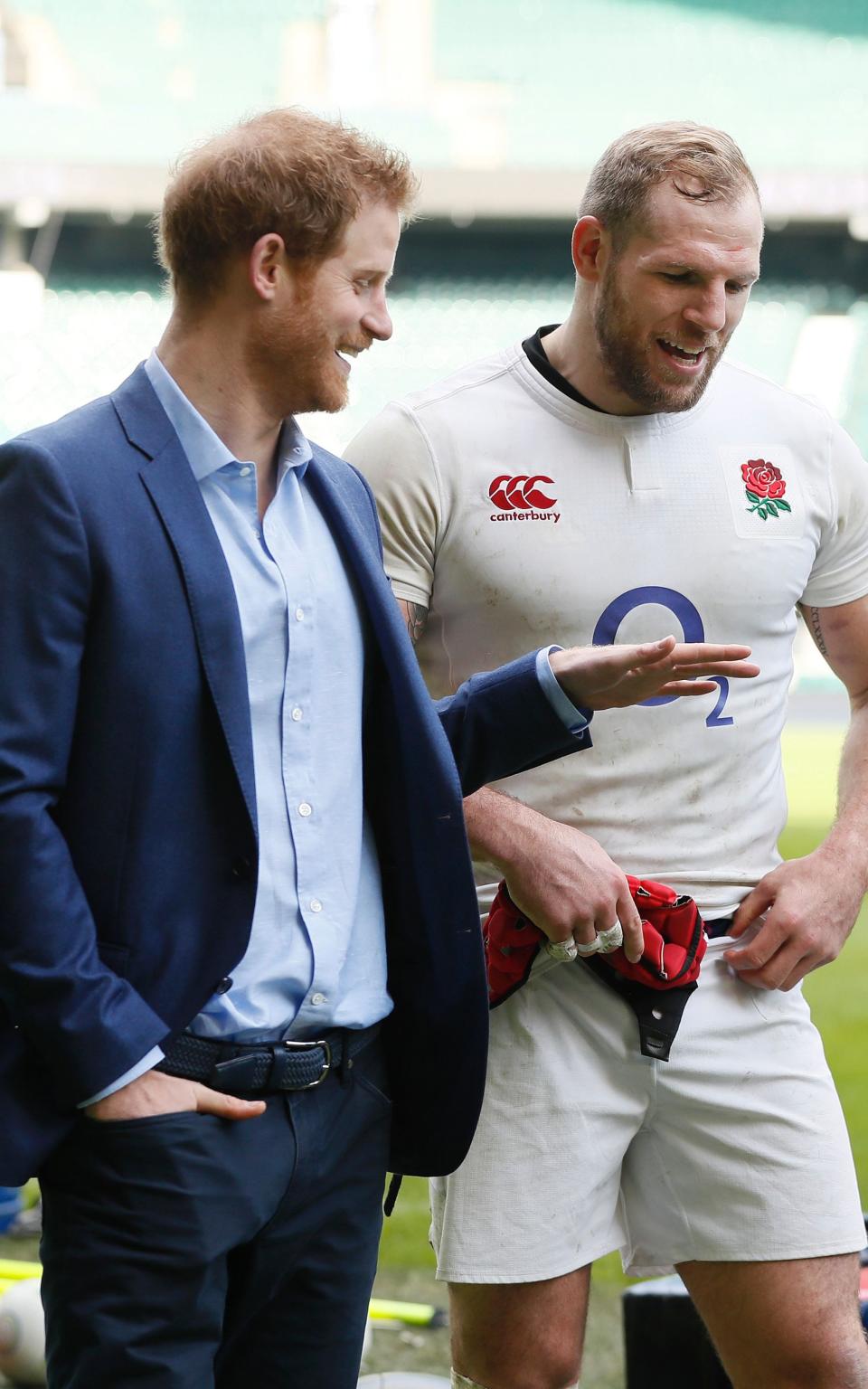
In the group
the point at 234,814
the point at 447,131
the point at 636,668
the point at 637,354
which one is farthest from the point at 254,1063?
the point at 447,131

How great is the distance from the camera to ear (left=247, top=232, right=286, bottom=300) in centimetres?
136

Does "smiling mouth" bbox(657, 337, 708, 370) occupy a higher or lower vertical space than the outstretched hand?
higher

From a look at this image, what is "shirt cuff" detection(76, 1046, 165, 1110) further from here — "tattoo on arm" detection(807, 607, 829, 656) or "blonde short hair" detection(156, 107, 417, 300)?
"tattoo on arm" detection(807, 607, 829, 656)

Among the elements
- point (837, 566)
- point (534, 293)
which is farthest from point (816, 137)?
point (837, 566)

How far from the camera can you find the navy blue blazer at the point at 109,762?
1.24m

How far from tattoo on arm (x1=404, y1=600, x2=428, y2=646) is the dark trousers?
628mm

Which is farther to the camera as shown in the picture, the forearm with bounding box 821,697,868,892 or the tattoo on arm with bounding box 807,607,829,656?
the tattoo on arm with bounding box 807,607,829,656

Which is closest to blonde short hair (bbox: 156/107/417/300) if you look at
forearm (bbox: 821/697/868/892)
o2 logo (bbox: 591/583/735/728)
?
o2 logo (bbox: 591/583/735/728)

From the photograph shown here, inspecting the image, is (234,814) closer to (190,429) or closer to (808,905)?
(190,429)

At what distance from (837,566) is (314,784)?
944 millimetres

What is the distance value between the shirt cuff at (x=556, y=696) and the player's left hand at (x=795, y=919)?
19.8 inches

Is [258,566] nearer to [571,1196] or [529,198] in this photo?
[571,1196]

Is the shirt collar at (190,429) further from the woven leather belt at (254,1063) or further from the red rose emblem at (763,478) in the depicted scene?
the red rose emblem at (763,478)

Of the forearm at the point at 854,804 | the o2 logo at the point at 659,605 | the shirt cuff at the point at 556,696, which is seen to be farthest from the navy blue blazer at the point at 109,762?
the forearm at the point at 854,804
